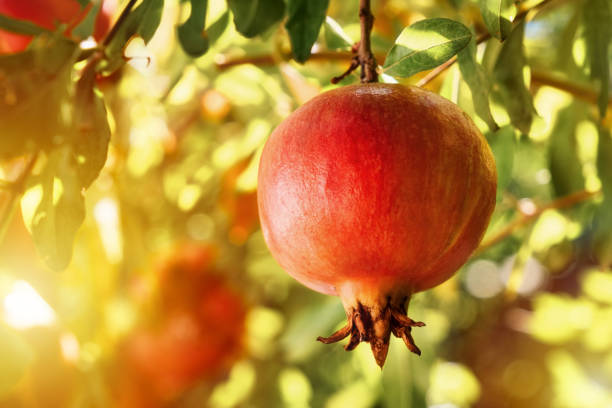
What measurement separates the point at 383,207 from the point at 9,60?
0.91 feet

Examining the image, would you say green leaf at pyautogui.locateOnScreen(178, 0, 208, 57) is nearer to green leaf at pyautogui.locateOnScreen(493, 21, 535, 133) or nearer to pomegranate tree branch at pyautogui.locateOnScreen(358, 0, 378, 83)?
pomegranate tree branch at pyautogui.locateOnScreen(358, 0, 378, 83)

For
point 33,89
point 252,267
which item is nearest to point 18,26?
point 33,89

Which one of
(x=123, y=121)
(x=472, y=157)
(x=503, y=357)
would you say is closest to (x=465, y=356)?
(x=503, y=357)

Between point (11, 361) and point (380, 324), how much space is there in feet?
1.06

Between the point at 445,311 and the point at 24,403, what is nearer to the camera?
the point at 24,403

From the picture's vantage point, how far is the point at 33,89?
42 centimetres

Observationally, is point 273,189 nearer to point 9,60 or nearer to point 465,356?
point 9,60

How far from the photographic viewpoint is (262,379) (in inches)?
50.1

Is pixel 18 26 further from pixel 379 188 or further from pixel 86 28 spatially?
pixel 379 188

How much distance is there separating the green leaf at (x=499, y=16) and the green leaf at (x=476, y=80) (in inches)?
0.8

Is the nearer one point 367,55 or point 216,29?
point 367,55

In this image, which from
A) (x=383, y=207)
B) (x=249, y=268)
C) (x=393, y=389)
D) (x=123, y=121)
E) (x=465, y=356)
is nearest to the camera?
(x=383, y=207)

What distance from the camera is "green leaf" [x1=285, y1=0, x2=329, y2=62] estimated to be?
42 cm

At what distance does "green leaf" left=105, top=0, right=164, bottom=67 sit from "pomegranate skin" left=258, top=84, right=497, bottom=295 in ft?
0.41
